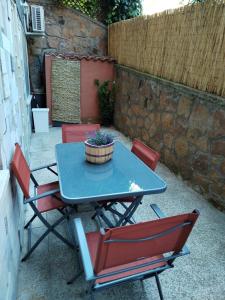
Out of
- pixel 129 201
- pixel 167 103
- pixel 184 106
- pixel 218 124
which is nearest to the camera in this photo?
pixel 129 201

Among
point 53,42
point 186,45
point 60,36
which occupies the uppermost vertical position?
point 60,36

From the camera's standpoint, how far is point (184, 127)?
3107 millimetres

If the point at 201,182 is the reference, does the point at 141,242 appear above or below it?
above

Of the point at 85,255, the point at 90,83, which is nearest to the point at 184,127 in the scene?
the point at 85,255

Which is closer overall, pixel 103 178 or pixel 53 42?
pixel 103 178

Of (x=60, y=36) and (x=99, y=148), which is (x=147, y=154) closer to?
(x=99, y=148)

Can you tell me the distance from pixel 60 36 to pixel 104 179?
4946 mm

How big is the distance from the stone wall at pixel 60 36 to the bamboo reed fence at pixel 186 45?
66.4 inches

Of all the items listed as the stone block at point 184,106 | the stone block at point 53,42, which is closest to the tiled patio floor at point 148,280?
the stone block at point 184,106

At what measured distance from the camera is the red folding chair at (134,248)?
1.04m

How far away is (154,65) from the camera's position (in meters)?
3.74

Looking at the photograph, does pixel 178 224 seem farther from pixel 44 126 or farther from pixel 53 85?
pixel 53 85

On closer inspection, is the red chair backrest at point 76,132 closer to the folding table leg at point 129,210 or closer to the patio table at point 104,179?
the patio table at point 104,179

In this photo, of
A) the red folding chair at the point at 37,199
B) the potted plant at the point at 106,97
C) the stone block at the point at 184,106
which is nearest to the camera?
the red folding chair at the point at 37,199
